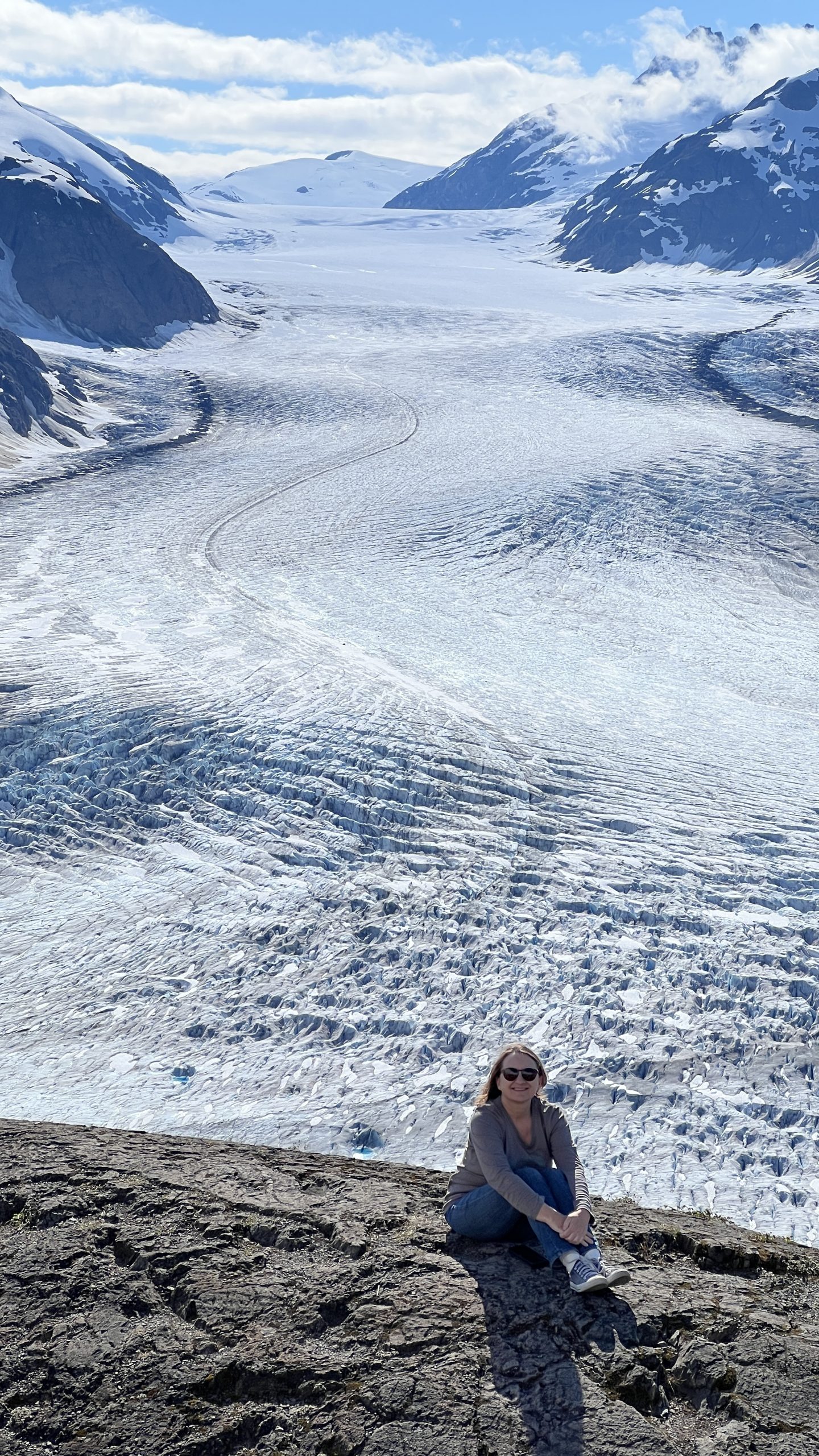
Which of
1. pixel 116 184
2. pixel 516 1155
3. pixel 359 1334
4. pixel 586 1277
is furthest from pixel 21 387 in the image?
pixel 116 184

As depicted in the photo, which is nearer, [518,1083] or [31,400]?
[518,1083]

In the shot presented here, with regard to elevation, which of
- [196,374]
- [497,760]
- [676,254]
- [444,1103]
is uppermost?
[676,254]

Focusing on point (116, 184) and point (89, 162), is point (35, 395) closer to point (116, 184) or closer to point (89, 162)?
point (89, 162)

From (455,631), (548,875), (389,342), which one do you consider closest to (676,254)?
(389,342)

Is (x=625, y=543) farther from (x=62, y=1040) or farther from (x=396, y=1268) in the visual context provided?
(x=396, y=1268)

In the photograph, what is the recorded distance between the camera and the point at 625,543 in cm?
2020

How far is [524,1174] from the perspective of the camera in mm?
3861

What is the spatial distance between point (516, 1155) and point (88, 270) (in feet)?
149

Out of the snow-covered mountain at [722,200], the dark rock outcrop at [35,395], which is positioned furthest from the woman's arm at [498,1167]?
the snow-covered mountain at [722,200]

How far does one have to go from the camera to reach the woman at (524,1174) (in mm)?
3686

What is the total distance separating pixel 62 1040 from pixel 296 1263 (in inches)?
166

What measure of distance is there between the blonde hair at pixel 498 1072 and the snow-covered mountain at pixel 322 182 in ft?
508

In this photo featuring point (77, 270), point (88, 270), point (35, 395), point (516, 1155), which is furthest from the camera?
point (88, 270)

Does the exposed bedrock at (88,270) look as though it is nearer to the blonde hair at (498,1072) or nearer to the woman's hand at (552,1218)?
the blonde hair at (498,1072)
